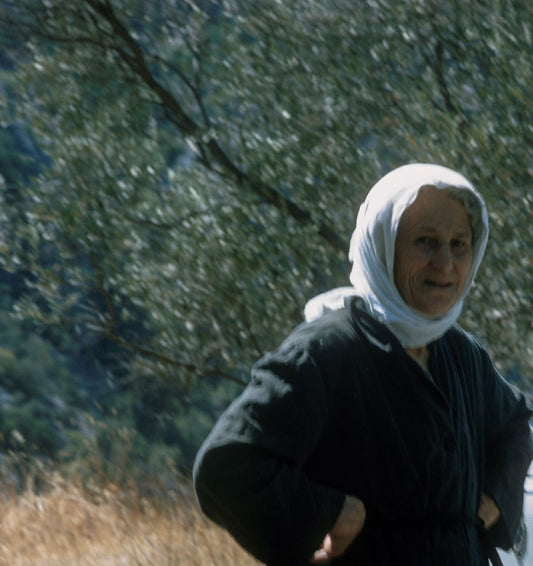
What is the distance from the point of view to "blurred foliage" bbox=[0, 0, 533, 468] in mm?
5875

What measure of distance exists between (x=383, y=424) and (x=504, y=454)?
1.70 feet

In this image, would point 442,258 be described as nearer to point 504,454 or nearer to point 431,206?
point 431,206

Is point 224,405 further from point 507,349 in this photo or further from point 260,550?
point 260,550

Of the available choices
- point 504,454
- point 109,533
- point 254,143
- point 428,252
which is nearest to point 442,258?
point 428,252

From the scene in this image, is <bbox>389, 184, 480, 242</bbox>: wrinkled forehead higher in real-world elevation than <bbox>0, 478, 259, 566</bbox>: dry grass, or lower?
higher

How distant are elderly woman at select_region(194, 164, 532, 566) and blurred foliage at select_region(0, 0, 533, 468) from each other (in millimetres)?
2653

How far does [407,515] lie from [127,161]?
17.3ft

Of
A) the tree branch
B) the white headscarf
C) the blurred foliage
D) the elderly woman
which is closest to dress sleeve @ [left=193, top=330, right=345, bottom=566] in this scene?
the elderly woman

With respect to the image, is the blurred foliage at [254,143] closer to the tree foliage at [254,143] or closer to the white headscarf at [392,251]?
the tree foliage at [254,143]

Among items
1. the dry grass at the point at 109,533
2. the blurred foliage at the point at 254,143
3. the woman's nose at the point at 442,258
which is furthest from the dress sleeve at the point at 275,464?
the dry grass at the point at 109,533

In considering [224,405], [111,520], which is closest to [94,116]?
[111,520]

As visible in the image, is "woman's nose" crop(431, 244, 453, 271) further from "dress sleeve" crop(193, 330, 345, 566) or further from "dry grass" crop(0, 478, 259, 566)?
"dry grass" crop(0, 478, 259, 566)

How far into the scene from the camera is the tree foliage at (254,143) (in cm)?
588

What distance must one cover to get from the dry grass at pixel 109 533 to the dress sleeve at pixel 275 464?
362cm
